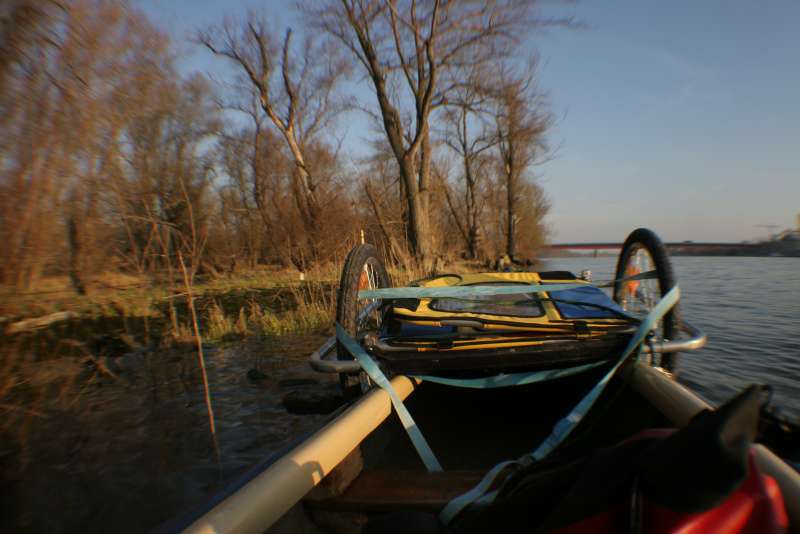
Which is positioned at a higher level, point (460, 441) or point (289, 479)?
point (289, 479)

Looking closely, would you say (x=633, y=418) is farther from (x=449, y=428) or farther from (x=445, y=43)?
(x=445, y=43)

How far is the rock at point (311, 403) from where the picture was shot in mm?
4012

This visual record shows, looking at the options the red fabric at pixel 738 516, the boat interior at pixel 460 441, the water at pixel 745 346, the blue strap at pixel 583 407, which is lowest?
the water at pixel 745 346

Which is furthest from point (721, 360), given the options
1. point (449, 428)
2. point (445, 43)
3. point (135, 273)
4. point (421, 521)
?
point (445, 43)

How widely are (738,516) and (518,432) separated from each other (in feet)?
7.09

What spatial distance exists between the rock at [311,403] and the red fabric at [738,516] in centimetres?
349

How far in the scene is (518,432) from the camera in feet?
8.98

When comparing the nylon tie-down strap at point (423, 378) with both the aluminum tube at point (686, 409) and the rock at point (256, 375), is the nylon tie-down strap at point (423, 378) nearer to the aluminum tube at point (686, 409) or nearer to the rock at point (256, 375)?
the aluminum tube at point (686, 409)

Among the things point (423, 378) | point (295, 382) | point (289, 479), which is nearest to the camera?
point (289, 479)

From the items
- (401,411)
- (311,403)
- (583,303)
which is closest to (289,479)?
(401,411)

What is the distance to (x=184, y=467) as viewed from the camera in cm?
321

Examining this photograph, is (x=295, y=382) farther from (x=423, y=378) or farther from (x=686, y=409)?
(x=686, y=409)

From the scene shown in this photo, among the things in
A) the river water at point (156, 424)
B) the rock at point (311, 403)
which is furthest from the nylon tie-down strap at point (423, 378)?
the rock at point (311, 403)

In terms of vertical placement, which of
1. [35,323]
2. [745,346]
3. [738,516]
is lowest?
[745,346]
